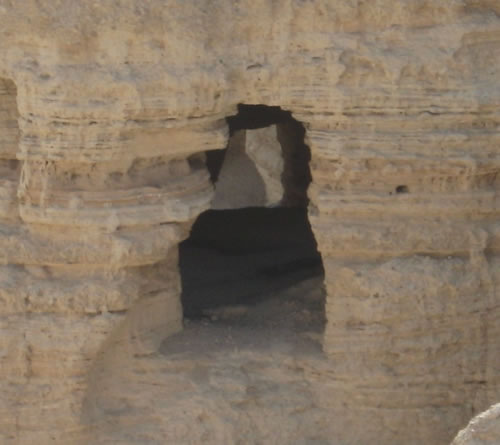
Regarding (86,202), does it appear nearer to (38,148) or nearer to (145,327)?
(38,148)

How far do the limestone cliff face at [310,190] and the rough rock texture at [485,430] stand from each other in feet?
5.53

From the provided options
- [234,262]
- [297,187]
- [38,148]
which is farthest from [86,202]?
[297,187]

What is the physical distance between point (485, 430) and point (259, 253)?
4.01m

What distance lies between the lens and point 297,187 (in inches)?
465

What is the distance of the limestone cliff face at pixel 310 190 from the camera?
811 centimetres

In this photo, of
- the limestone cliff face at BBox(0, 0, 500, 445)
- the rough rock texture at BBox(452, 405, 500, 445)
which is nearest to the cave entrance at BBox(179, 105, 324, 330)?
the limestone cliff face at BBox(0, 0, 500, 445)

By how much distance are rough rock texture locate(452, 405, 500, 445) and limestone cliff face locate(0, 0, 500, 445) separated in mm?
1687

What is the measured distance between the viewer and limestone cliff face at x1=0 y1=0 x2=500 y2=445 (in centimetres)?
811

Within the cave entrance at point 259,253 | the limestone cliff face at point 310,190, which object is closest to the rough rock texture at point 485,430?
the limestone cliff face at point 310,190

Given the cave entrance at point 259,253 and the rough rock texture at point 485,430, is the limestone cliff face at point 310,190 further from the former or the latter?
the rough rock texture at point 485,430

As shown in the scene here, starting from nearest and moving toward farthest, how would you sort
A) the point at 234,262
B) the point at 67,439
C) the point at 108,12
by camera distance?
the point at 108,12
the point at 67,439
the point at 234,262

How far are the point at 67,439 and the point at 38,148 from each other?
1.63 m

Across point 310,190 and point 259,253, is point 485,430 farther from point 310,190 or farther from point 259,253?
point 259,253

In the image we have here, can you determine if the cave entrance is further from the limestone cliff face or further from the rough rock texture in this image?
the rough rock texture
